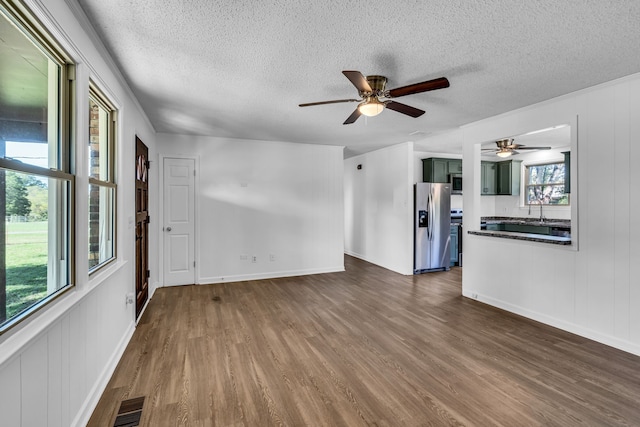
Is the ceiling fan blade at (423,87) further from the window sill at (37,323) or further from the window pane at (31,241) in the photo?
the window sill at (37,323)

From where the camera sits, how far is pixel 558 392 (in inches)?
85.8

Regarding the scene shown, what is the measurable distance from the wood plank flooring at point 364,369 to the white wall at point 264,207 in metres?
1.42

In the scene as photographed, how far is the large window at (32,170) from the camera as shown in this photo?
123 cm

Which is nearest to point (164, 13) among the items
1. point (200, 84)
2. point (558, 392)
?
point (200, 84)

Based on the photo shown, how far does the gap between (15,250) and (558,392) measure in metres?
3.27

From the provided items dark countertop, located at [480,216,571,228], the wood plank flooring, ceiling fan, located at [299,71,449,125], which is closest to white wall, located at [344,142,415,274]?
the wood plank flooring

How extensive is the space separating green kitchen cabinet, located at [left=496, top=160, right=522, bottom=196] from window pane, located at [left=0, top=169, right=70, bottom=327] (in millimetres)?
7754

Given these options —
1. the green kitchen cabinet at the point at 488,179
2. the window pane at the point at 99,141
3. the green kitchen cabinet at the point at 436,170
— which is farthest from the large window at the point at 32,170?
the green kitchen cabinet at the point at 488,179

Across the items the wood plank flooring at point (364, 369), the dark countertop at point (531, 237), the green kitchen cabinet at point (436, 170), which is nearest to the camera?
the wood plank flooring at point (364, 369)

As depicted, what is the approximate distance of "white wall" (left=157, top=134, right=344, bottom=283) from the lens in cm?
515

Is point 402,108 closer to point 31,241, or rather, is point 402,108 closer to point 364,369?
point 364,369

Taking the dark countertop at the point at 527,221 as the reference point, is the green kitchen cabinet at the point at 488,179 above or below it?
above

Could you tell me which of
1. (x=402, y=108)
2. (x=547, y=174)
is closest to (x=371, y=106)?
(x=402, y=108)

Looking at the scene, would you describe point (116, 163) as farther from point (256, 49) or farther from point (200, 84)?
point (256, 49)
